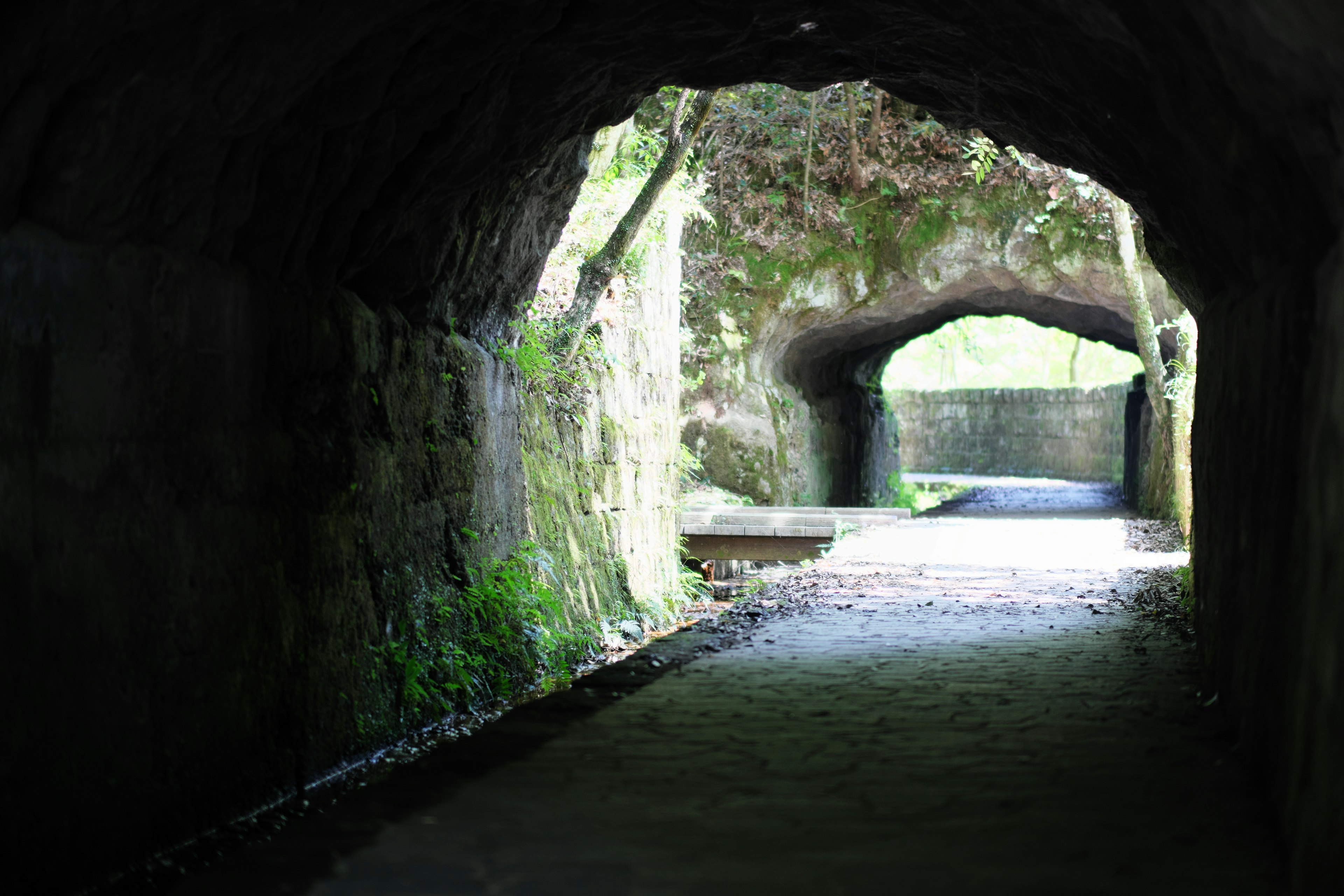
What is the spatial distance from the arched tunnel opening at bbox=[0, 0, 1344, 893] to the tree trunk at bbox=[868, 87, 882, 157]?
29.0ft

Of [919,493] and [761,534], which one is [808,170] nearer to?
[761,534]

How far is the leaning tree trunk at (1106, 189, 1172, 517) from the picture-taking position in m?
11.7

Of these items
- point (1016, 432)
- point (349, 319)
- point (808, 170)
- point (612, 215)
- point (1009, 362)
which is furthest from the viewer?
point (1009, 362)

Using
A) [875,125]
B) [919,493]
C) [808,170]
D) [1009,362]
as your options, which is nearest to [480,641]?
[808,170]

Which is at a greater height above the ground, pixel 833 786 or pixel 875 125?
pixel 875 125

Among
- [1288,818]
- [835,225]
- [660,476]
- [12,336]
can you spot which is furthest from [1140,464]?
[12,336]

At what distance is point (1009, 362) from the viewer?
40.8 meters

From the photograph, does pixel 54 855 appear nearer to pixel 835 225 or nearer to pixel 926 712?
pixel 926 712

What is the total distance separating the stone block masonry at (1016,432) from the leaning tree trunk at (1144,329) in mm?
12736

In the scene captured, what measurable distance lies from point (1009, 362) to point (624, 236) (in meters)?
35.1

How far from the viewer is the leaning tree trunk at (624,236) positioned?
7.99 metres

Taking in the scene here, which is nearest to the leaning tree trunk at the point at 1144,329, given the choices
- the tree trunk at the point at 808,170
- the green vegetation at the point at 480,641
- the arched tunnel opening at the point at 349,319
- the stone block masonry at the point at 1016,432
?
the tree trunk at the point at 808,170

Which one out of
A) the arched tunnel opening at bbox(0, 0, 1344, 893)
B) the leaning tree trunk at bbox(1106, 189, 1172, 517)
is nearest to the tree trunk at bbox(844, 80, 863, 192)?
the leaning tree trunk at bbox(1106, 189, 1172, 517)

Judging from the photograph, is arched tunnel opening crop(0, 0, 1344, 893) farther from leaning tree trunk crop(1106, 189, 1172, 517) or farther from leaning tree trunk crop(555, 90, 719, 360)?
leaning tree trunk crop(1106, 189, 1172, 517)
